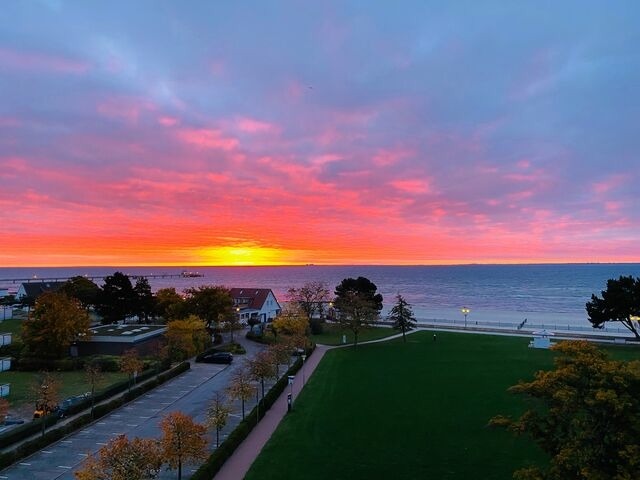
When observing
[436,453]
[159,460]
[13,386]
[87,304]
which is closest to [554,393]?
[436,453]

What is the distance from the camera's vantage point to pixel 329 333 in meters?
65.9

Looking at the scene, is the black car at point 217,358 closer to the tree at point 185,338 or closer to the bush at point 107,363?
the tree at point 185,338

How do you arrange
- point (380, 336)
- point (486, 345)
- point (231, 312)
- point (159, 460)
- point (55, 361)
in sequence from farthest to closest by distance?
point (380, 336) < point (231, 312) < point (486, 345) < point (55, 361) < point (159, 460)

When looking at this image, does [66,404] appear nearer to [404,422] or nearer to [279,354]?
[279,354]

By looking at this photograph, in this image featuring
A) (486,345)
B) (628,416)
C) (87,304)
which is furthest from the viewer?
(87,304)

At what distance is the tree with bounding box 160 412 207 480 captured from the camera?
17.5 meters

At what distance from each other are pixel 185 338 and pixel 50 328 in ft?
37.9

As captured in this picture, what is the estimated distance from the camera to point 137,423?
26422 mm

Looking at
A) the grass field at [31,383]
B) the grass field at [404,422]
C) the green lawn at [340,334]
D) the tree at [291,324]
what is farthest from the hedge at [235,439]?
the green lawn at [340,334]

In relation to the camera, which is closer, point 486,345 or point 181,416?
point 181,416

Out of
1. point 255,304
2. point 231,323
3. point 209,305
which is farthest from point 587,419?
point 255,304

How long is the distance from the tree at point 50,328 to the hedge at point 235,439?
852 inches

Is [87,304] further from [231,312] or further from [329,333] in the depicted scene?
[329,333]

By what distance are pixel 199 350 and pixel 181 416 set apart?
30600mm
